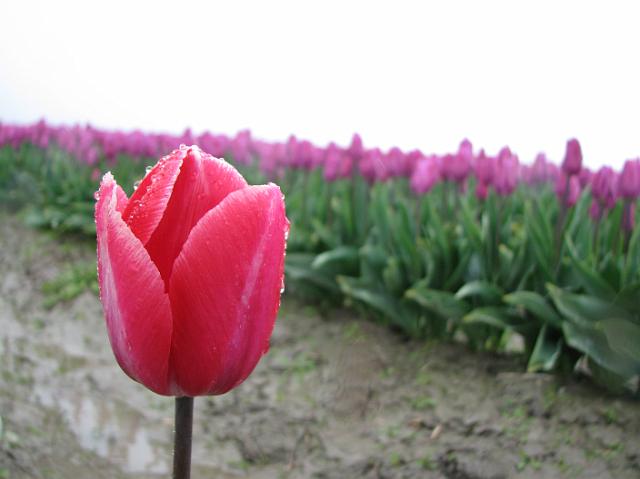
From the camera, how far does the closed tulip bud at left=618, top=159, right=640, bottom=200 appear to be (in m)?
2.97

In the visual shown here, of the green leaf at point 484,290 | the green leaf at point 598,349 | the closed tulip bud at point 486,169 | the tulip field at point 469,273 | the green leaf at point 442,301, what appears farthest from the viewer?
the closed tulip bud at point 486,169

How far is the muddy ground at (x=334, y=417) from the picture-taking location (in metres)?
2.67

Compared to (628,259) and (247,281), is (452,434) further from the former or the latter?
(247,281)

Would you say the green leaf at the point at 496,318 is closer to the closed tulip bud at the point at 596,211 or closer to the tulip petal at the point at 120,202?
the closed tulip bud at the point at 596,211

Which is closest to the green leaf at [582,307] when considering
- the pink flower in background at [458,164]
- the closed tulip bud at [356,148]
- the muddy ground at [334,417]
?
the muddy ground at [334,417]

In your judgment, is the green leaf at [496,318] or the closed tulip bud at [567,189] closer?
the closed tulip bud at [567,189]

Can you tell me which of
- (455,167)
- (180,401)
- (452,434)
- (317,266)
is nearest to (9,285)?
(317,266)

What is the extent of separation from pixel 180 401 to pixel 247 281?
0.20 m

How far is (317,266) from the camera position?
4.38m

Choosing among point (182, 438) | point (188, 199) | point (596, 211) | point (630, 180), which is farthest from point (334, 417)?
point (188, 199)

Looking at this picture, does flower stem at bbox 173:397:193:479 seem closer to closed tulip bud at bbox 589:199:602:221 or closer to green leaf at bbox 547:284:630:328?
green leaf at bbox 547:284:630:328

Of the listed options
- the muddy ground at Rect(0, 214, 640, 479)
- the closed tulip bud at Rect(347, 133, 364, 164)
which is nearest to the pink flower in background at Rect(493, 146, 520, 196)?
the muddy ground at Rect(0, 214, 640, 479)

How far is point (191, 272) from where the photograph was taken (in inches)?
34.6

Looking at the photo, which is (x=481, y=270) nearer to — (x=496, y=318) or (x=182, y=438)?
(x=496, y=318)
